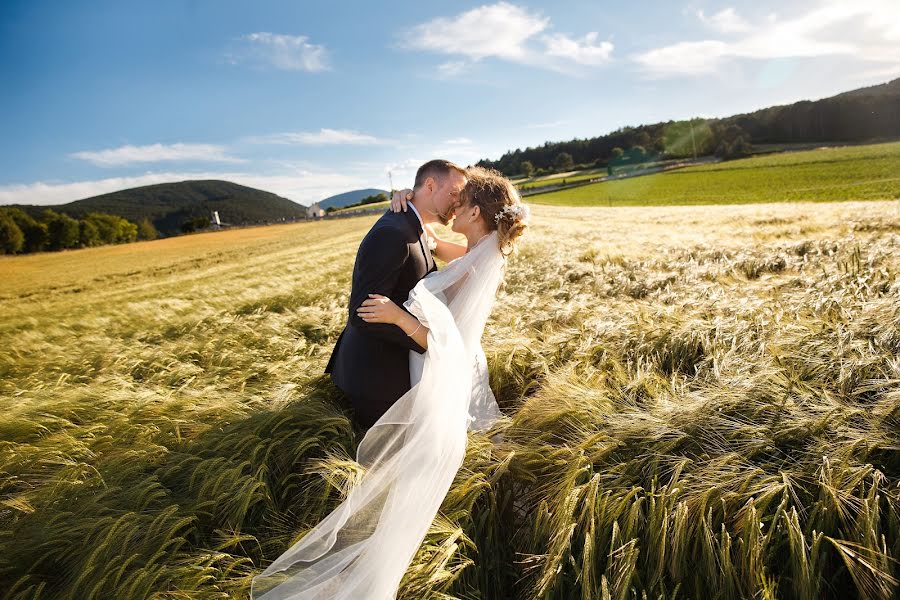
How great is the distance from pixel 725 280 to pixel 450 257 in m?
3.56

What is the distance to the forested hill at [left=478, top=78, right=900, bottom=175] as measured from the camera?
73.0 m

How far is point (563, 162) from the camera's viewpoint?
12019cm

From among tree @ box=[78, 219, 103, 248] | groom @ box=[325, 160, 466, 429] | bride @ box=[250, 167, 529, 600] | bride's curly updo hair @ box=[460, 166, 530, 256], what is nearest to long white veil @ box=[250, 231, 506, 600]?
bride @ box=[250, 167, 529, 600]

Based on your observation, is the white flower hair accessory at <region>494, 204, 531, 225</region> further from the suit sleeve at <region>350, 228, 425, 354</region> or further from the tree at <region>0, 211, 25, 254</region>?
the tree at <region>0, 211, 25, 254</region>

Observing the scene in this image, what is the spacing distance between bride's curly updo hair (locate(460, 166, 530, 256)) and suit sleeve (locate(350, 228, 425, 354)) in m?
0.86

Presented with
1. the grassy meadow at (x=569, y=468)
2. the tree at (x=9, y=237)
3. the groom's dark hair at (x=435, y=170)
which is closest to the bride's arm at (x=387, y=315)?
the grassy meadow at (x=569, y=468)

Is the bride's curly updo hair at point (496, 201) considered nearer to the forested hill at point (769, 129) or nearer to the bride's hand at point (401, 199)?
the bride's hand at point (401, 199)

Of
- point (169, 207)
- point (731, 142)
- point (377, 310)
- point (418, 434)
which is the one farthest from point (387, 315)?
point (169, 207)

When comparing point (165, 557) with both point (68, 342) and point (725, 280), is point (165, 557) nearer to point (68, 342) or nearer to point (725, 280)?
point (68, 342)

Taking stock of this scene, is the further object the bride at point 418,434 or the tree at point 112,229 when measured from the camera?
the tree at point 112,229

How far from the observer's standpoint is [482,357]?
3912 millimetres

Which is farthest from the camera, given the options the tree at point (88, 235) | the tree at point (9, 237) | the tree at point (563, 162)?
the tree at point (563, 162)

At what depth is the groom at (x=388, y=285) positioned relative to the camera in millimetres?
3113

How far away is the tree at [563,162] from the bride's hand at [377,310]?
4864 inches
